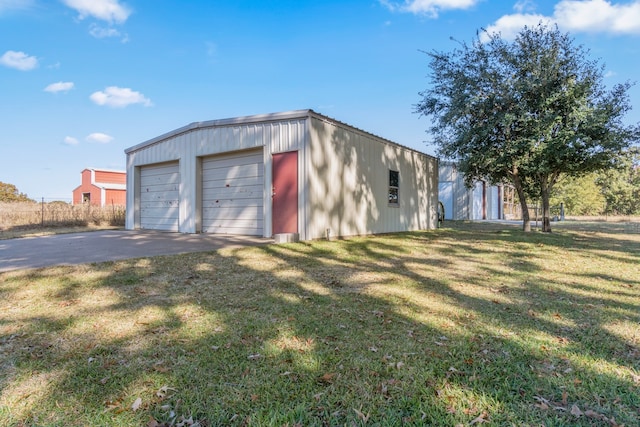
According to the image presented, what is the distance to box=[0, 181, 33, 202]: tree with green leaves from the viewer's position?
30312mm

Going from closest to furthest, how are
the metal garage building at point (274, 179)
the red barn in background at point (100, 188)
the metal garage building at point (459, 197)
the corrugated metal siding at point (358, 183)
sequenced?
the metal garage building at point (274, 179), the corrugated metal siding at point (358, 183), the metal garage building at point (459, 197), the red barn in background at point (100, 188)

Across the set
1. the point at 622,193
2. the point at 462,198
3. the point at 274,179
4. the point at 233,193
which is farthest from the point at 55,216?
the point at 622,193

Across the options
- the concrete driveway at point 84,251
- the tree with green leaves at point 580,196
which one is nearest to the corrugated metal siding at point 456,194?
the tree with green leaves at point 580,196

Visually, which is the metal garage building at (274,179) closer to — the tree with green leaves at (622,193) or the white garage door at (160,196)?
the white garage door at (160,196)

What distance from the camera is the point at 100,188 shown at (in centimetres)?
2847

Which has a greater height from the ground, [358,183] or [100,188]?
[100,188]

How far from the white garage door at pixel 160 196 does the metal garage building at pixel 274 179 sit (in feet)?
0.11

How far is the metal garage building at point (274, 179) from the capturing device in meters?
8.13

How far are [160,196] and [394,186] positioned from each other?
26.6ft

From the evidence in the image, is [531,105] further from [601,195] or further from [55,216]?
[601,195]

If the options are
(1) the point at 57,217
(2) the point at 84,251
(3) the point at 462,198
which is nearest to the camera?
(2) the point at 84,251

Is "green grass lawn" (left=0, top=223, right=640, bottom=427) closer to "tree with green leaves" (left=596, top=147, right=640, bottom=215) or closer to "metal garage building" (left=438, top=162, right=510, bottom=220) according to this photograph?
"metal garage building" (left=438, top=162, right=510, bottom=220)

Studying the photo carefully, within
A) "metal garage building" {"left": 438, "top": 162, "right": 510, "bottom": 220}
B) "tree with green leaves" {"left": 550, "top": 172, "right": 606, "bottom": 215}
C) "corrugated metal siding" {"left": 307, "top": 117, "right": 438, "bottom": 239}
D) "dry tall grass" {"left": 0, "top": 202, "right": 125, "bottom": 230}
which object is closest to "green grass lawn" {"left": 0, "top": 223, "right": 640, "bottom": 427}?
"corrugated metal siding" {"left": 307, "top": 117, "right": 438, "bottom": 239}

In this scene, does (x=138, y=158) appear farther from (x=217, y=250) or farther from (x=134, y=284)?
(x=134, y=284)
